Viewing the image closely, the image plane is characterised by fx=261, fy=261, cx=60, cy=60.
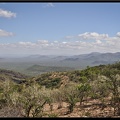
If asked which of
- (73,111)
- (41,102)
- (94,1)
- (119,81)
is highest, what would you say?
(94,1)

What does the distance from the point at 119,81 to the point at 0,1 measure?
17.8 feet

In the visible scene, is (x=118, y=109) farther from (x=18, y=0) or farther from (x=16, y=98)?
(x=18, y=0)

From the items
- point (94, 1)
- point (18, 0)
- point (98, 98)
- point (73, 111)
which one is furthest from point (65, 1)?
point (98, 98)

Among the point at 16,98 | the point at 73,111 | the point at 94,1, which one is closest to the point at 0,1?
the point at 94,1

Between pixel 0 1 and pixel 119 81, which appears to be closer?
pixel 0 1

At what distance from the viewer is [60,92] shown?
46.6ft

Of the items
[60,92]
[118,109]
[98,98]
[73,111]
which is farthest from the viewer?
[60,92]

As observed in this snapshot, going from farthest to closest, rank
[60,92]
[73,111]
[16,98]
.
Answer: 1. [60,92]
2. [73,111]
3. [16,98]

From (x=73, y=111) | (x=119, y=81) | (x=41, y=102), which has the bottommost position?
(x=73, y=111)

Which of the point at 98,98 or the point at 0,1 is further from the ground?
the point at 0,1

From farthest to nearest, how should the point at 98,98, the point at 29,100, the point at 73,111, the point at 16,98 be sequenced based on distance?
1. the point at 98,98
2. the point at 73,111
3. the point at 16,98
4. the point at 29,100

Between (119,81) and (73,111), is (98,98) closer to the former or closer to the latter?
(73,111)

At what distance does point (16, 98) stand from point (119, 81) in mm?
3738

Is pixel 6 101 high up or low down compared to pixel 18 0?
down
